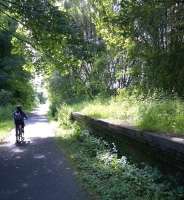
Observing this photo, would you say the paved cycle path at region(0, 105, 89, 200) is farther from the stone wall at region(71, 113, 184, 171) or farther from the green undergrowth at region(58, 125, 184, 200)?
the stone wall at region(71, 113, 184, 171)

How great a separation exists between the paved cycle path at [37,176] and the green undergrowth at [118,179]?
400 mm

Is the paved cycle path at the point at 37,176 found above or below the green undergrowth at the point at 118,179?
below

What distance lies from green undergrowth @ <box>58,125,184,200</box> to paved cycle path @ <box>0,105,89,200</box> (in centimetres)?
40

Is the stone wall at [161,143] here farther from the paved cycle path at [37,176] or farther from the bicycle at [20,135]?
the bicycle at [20,135]

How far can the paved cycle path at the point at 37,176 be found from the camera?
9.40m

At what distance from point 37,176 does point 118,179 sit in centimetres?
284

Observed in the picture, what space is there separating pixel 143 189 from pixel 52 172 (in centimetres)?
422

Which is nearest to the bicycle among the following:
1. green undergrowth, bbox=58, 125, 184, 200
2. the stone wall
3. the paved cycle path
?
the paved cycle path

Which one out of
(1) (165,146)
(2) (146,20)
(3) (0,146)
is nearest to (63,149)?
(3) (0,146)

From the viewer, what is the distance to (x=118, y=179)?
32.3 ft

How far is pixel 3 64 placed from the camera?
46.1 m

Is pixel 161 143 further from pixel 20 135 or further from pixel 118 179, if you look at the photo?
pixel 20 135

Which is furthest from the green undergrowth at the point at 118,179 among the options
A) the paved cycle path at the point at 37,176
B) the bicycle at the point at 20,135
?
the bicycle at the point at 20,135

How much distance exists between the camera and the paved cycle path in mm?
9398
